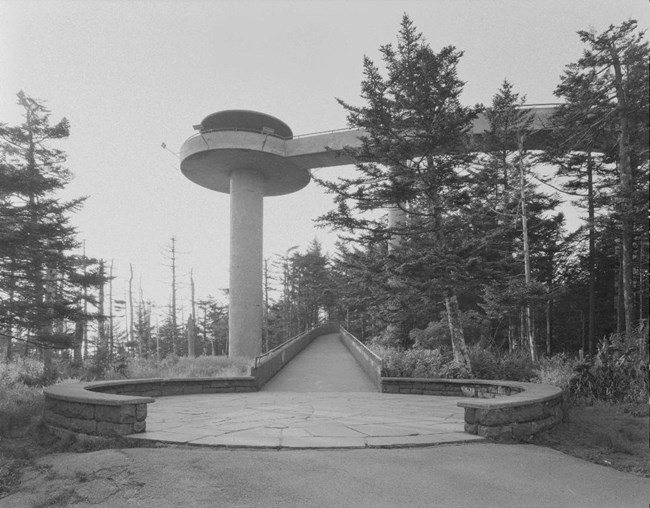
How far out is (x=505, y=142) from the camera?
72.1 ft

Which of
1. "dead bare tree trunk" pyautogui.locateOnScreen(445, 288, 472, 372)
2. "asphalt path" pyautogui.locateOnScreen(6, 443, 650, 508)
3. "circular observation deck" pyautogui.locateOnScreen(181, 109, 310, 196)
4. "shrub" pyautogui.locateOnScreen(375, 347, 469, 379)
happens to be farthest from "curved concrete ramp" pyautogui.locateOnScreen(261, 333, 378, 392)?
Answer: "circular observation deck" pyautogui.locateOnScreen(181, 109, 310, 196)

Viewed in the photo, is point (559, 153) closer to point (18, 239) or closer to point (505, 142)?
point (505, 142)

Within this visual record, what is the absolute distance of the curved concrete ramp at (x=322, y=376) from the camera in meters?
14.1

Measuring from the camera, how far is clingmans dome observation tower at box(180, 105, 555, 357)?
25.2 meters

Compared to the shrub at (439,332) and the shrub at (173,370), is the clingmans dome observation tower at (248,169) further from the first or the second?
the shrub at (439,332)

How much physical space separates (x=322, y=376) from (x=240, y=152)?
47.9 feet

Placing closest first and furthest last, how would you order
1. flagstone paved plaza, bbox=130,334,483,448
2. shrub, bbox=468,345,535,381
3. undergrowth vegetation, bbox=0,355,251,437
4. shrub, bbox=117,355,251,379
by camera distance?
flagstone paved plaza, bbox=130,334,483,448
undergrowth vegetation, bbox=0,355,251,437
shrub, bbox=468,345,535,381
shrub, bbox=117,355,251,379

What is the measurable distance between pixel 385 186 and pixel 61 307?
480 inches

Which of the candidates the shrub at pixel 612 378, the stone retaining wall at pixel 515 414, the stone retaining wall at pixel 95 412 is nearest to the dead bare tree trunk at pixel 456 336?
the shrub at pixel 612 378

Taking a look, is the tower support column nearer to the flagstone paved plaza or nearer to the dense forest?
the dense forest

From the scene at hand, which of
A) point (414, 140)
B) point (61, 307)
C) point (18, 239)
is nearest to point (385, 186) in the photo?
point (414, 140)

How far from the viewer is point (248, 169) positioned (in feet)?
89.9

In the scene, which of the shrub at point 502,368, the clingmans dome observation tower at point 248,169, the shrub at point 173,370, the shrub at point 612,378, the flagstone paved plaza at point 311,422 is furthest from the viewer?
the clingmans dome observation tower at point 248,169

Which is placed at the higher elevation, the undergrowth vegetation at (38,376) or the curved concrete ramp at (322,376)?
the undergrowth vegetation at (38,376)
